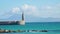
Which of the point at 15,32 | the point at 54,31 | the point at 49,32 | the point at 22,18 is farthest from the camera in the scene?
the point at 54,31

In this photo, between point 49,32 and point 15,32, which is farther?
point 49,32

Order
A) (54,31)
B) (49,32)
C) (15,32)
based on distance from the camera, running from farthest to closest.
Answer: (54,31) → (49,32) → (15,32)

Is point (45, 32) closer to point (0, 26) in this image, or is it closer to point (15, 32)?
point (15, 32)

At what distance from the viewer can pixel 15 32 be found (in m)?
3.39

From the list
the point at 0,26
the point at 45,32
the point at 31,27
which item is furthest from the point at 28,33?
the point at 0,26

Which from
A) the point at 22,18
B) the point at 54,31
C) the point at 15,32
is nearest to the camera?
the point at 22,18

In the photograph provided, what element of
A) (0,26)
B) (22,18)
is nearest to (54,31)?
(22,18)

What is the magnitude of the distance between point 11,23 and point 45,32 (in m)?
0.93

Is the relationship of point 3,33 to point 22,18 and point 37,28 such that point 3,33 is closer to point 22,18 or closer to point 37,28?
point 22,18

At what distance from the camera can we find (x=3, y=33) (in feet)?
10.4

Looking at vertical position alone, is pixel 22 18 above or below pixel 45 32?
above

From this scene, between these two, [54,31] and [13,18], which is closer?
[13,18]

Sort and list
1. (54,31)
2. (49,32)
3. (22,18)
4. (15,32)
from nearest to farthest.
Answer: (22,18), (15,32), (49,32), (54,31)

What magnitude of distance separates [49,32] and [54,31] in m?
0.32
